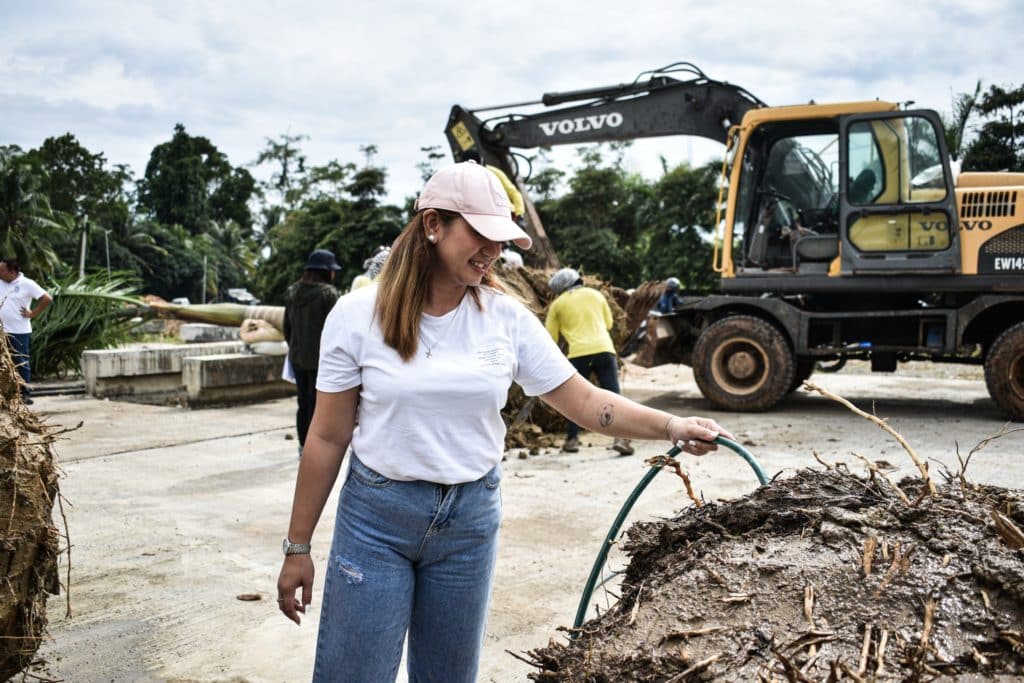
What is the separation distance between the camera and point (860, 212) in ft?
30.5

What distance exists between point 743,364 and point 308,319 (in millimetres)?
5186

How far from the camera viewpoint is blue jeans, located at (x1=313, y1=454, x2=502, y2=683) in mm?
2062

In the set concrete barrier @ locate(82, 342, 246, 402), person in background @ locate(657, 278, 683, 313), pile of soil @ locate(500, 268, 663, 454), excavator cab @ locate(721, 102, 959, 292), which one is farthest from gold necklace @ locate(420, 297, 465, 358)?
person in background @ locate(657, 278, 683, 313)

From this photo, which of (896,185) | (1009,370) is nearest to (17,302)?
(896,185)

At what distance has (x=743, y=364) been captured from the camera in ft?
32.8

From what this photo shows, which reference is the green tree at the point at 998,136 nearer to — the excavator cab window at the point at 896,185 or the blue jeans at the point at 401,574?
the excavator cab window at the point at 896,185

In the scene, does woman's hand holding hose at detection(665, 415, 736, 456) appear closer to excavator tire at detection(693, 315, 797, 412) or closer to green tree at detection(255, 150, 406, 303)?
excavator tire at detection(693, 315, 797, 412)

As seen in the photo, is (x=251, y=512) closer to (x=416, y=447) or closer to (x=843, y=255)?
(x=416, y=447)

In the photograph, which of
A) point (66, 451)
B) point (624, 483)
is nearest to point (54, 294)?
point (66, 451)

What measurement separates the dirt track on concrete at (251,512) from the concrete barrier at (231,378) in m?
0.49

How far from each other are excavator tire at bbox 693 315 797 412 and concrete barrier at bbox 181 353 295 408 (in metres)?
5.58

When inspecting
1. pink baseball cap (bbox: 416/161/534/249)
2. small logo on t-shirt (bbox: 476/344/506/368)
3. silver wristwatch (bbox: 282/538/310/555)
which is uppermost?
pink baseball cap (bbox: 416/161/534/249)

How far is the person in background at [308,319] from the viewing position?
6961 mm

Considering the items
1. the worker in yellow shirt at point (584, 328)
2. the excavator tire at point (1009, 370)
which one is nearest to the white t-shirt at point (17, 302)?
the worker in yellow shirt at point (584, 328)
